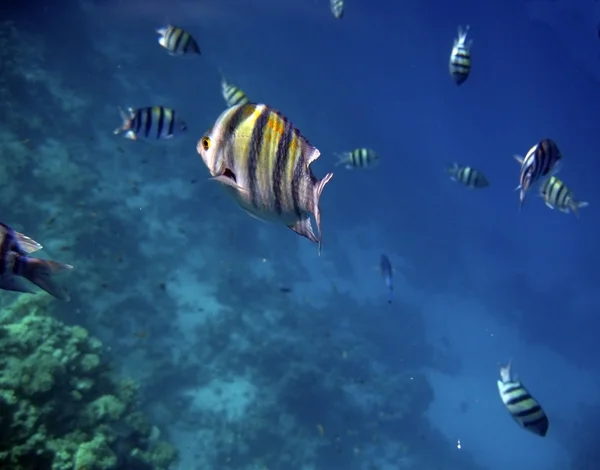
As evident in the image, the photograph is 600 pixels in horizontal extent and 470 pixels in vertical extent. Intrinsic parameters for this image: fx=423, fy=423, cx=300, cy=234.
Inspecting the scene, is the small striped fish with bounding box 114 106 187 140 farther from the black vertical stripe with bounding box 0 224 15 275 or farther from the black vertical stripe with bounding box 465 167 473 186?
Answer: the black vertical stripe with bounding box 465 167 473 186

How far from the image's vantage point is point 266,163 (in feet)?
5.17

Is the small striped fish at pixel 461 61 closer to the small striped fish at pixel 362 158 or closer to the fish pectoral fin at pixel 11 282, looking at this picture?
the small striped fish at pixel 362 158

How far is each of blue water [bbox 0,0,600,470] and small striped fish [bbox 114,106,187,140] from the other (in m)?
8.31

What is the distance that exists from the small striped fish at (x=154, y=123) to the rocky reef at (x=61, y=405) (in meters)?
3.34

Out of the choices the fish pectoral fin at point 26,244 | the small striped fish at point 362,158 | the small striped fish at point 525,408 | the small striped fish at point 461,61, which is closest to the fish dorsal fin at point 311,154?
the fish pectoral fin at point 26,244

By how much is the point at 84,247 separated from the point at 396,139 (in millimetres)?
39536

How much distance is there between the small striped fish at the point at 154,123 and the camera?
533 cm

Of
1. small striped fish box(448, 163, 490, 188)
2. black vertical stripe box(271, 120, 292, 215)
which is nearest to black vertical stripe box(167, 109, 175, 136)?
black vertical stripe box(271, 120, 292, 215)

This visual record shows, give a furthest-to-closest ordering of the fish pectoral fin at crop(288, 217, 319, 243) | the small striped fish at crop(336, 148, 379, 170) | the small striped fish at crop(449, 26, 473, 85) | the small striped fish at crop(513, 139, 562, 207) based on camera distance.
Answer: the small striped fish at crop(336, 148, 379, 170) < the small striped fish at crop(449, 26, 473, 85) < the small striped fish at crop(513, 139, 562, 207) < the fish pectoral fin at crop(288, 217, 319, 243)

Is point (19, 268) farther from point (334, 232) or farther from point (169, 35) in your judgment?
point (334, 232)

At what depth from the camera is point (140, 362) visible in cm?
1310

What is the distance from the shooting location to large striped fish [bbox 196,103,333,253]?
1551mm

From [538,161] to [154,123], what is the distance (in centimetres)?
435

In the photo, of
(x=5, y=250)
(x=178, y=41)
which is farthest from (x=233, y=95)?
(x=5, y=250)
